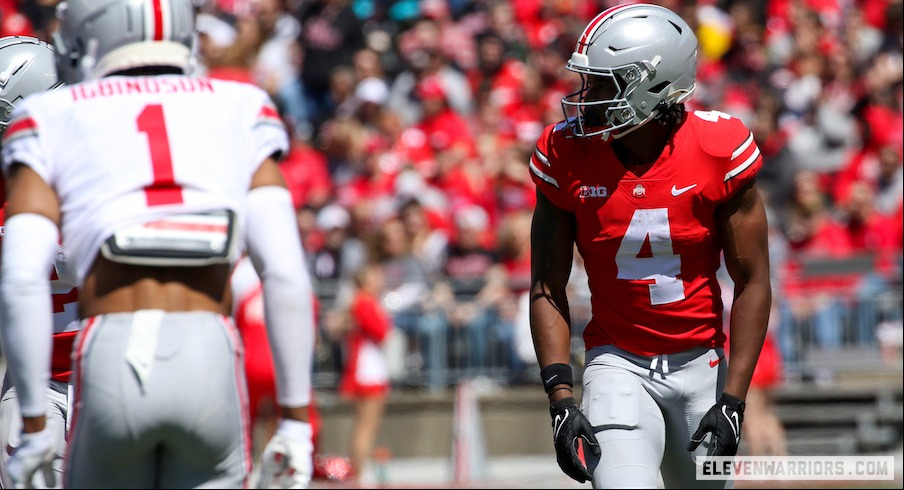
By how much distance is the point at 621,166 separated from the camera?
4543 millimetres

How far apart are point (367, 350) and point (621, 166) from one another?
6.31 metres

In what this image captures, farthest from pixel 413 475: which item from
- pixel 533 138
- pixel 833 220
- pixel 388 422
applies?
pixel 833 220

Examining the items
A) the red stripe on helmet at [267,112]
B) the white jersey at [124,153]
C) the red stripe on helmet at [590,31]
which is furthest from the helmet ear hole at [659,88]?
the white jersey at [124,153]

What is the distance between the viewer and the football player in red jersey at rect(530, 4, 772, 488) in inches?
175

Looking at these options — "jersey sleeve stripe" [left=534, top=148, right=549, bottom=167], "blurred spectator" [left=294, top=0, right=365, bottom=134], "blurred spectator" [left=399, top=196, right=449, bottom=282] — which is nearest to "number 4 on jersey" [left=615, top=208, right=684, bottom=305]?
"jersey sleeve stripe" [left=534, top=148, right=549, bottom=167]

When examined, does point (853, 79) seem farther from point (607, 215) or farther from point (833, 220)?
point (607, 215)

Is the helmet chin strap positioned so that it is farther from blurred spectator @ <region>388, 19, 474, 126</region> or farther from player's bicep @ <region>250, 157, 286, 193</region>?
blurred spectator @ <region>388, 19, 474, 126</region>

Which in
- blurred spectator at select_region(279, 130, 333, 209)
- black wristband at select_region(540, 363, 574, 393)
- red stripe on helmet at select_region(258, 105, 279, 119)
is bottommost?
black wristband at select_region(540, 363, 574, 393)

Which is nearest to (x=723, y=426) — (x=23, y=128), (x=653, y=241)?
(x=653, y=241)

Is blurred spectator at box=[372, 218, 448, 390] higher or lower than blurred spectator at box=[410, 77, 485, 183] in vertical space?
lower

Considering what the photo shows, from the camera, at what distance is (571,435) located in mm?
4363

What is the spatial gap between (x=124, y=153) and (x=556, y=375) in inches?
74.3

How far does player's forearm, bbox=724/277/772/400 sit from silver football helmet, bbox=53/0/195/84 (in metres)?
2.14

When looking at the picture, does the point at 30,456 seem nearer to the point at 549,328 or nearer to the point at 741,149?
the point at 549,328
